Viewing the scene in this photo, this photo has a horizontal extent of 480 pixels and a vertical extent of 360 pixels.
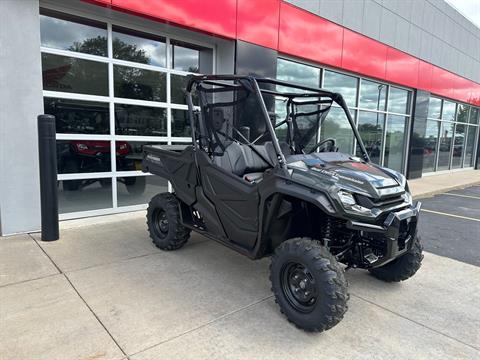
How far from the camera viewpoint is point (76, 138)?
5281mm

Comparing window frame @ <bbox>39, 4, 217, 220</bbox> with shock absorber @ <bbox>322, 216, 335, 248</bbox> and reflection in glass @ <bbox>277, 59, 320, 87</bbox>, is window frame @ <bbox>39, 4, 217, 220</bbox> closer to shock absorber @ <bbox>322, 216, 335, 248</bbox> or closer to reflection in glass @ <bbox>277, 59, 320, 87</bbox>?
reflection in glass @ <bbox>277, 59, 320, 87</bbox>

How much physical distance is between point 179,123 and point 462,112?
1432cm

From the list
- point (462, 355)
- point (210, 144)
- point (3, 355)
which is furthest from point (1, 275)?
point (462, 355)

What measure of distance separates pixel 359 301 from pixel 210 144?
2162 mm

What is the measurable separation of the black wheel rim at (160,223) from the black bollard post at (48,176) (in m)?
1.32

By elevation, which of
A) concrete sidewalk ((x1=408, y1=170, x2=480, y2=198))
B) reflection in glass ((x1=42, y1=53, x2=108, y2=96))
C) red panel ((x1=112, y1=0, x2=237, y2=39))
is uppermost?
red panel ((x1=112, y1=0, x2=237, y2=39))

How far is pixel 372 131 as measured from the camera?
35.0 feet

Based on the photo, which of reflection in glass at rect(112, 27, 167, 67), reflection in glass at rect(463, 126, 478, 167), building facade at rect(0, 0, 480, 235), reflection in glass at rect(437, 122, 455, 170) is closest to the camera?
building facade at rect(0, 0, 480, 235)

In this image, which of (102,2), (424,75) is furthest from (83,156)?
(424,75)

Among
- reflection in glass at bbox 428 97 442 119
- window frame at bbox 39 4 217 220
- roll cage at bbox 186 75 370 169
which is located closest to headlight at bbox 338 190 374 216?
roll cage at bbox 186 75 370 169

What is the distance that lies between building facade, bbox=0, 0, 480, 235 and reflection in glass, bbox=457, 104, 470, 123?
6.45 metres

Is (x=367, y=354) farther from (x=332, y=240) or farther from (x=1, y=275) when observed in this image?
(x=1, y=275)

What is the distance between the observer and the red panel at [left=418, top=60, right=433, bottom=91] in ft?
37.9

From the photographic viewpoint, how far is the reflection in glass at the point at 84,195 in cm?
529
